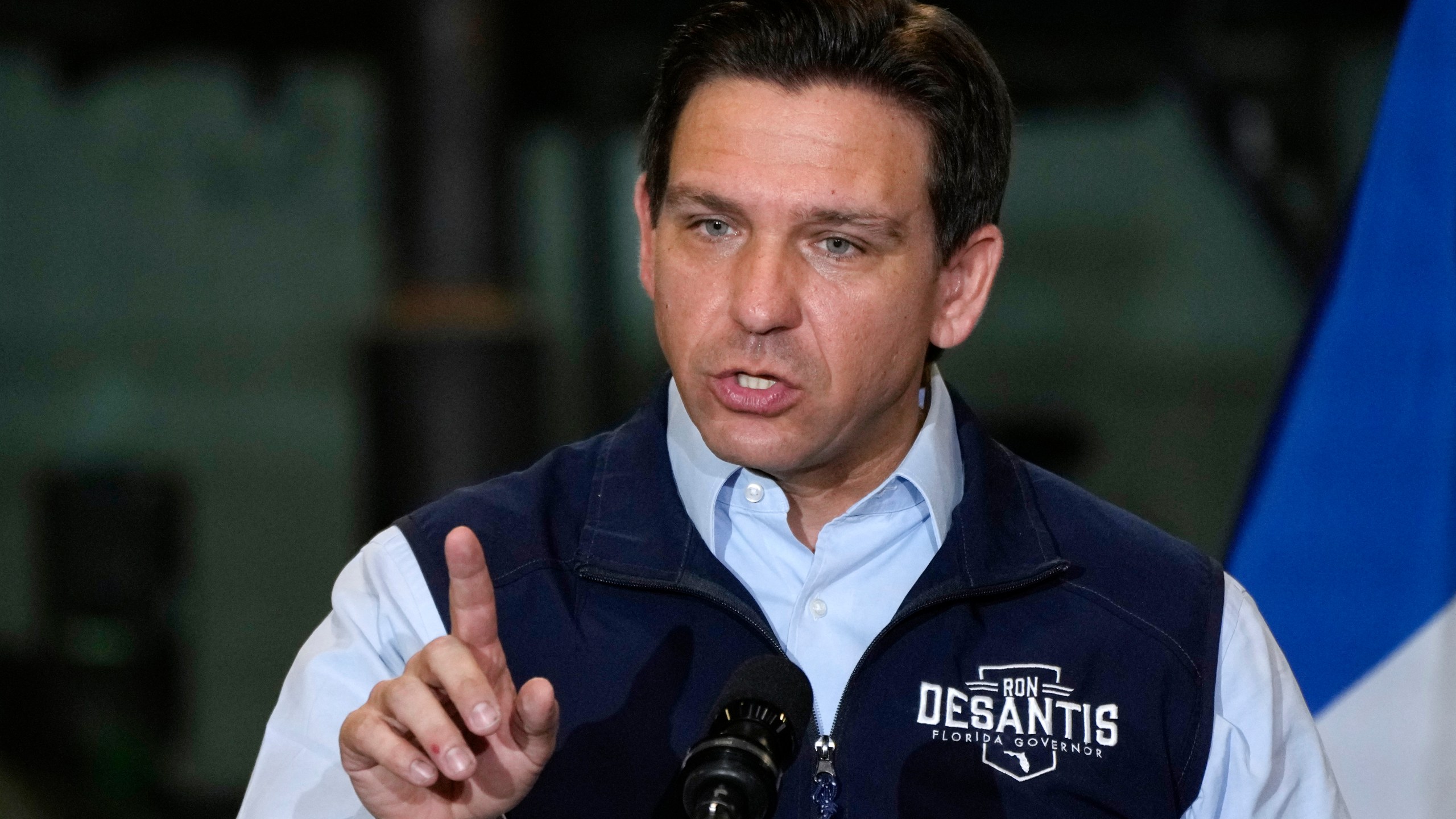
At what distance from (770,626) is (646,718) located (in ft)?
0.48

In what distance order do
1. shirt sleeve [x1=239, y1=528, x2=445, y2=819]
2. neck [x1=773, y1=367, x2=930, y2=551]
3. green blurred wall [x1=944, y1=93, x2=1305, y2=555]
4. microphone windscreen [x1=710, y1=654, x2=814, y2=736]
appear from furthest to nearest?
1. green blurred wall [x1=944, y1=93, x2=1305, y2=555]
2. neck [x1=773, y1=367, x2=930, y2=551]
3. shirt sleeve [x1=239, y1=528, x2=445, y2=819]
4. microphone windscreen [x1=710, y1=654, x2=814, y2=736]

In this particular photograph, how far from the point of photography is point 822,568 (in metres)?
1.47

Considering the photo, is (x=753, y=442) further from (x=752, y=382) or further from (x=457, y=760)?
(x=457, y=760)

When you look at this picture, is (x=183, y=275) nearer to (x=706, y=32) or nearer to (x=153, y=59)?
(x=153, y=59)

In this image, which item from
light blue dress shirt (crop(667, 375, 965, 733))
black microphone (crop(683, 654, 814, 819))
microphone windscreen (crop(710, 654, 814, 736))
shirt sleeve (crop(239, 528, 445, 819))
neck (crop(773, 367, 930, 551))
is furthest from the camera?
neck (crop(773, 367, 930, 551))

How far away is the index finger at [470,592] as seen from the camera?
1.14 metres

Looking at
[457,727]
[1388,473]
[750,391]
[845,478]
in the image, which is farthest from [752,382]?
[1388,473]

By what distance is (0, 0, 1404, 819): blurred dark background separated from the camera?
5.96 metres

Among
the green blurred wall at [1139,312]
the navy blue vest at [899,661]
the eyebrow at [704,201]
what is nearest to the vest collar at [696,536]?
the navy blue vest at [899,661]

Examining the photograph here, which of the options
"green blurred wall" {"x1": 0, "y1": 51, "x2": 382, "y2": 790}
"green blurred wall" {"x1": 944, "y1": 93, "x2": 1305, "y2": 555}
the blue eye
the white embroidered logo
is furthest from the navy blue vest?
"green blurred wall" {"x1": 0, "y1": 51, "x2": 382, "y2": 790}

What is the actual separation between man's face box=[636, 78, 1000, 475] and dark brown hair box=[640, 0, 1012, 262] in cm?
2

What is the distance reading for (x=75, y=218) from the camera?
252 inches

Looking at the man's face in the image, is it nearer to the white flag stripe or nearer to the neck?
the neck

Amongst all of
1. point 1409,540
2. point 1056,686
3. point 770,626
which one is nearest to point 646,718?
point 770,626
